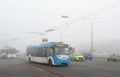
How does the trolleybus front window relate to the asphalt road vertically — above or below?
above

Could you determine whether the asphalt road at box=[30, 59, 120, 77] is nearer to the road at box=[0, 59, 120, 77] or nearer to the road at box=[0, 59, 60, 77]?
the road at box=[0, 59, 120, 77]

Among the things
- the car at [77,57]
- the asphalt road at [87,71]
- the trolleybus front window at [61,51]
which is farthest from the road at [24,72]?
the car at [77,57]

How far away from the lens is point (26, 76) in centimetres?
1933

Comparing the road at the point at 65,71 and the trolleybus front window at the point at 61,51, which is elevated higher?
the trolleybus front window at the point at 61,51

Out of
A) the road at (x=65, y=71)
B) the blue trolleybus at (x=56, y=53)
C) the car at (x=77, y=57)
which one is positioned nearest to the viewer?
the road at (x=65, y=71)

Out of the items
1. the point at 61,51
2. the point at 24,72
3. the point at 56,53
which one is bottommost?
the point at 24,72

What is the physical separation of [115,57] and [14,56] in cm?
4029

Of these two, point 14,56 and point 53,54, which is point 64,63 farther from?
point 14,56

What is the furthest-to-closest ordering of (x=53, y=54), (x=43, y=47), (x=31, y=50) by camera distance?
(x=31, y=50), (x=43, y=47), (x=53, y=54)

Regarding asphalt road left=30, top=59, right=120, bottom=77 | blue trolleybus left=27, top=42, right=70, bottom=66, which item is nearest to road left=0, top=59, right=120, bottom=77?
asphalt road left=30, top=59, right=120, bottom=77

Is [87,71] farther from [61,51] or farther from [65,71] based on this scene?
[61,51]

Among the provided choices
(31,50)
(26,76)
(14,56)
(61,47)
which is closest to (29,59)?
(31,50)

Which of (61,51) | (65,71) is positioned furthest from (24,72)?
(61,51)

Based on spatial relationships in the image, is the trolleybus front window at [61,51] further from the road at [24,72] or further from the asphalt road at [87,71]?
the road at [24,72]
